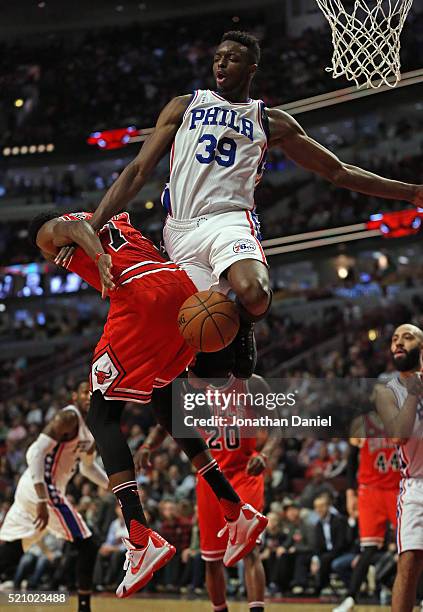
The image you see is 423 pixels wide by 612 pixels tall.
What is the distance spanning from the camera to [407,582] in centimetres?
558

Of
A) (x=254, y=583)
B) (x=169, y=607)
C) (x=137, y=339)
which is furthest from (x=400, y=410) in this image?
(x=169, y=607)

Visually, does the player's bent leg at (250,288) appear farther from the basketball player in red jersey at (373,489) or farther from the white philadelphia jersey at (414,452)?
→ the basketball player in red jersey at (373,489)

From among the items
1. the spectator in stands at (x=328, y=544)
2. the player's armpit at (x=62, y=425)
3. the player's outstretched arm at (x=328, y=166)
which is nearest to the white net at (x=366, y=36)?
the player's outstretched arm at (x=328, y=166)

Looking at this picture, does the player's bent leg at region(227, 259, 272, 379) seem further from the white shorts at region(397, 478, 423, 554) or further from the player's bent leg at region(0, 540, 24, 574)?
the player's bent leg at region(0, 540, 24, 574)

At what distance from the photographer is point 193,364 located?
4809 mm

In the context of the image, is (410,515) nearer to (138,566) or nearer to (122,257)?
(138,566)

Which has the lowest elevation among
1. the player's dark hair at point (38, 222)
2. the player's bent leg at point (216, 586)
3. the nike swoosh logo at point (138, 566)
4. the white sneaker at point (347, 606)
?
the white sneaker at point (347, 606)

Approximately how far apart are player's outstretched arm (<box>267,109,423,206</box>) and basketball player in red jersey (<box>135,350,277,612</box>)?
1.55m

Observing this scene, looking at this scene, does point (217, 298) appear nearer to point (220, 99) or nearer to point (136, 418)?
point (220, 99)

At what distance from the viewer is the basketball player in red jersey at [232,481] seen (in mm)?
6461

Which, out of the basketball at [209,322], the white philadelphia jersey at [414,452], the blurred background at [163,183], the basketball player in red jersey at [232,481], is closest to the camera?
the basketball at [209,322]

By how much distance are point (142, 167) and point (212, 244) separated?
22.3 inches

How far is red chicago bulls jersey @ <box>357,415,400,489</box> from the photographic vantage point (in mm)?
8672

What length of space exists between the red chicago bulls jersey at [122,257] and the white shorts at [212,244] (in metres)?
0.10
